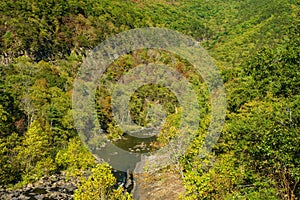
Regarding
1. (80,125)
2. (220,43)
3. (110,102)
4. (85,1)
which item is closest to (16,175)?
(80,125)

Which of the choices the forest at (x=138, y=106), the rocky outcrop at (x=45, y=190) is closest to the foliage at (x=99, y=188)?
the forest at (x=138, y=106)

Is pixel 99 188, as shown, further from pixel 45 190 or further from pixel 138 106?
pixel 138 106

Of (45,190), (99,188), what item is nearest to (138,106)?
(45,190)

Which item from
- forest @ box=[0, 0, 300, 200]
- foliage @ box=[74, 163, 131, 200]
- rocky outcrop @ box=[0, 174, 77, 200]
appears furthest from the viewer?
rocky outcrop @ box=[0, 174, 77, 200]

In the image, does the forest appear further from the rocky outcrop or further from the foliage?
the rocky outcrop

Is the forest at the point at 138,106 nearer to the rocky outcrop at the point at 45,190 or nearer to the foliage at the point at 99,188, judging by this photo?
the foliage at the point at 99,188

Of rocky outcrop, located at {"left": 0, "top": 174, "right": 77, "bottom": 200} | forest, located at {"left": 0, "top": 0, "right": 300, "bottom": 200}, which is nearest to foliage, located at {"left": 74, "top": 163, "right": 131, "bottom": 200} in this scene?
forest, located at {"left": 0, "top": 0, "right": 300, "bottom": 200}

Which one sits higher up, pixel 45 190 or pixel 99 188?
pixel 99 188
